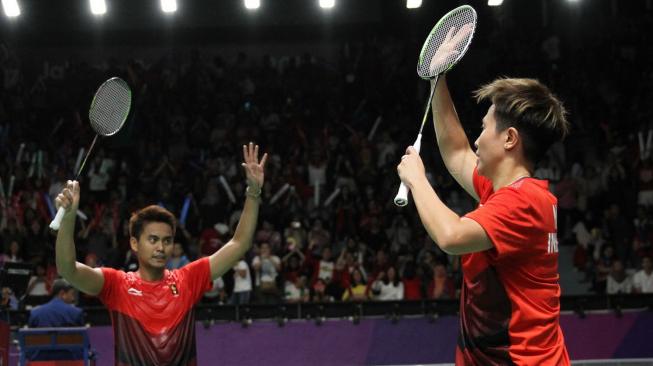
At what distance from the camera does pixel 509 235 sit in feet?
11.2

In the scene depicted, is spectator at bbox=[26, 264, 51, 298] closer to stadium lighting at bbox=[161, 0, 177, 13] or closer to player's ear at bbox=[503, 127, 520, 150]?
stadium lighting at bbox=[161, 0, 177, 13]

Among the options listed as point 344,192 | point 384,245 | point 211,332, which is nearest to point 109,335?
point 211,332

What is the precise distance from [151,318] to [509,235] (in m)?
2.17

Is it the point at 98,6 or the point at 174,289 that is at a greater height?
the point at 98,6

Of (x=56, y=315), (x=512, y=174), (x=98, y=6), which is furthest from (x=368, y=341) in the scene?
(x=512, y=174)

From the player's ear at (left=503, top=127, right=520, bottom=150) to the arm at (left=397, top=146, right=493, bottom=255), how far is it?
1.20 ft

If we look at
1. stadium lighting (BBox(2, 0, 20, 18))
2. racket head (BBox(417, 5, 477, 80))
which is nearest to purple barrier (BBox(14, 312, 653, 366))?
stadium lighting (BBox(2, 0, 20, 18))

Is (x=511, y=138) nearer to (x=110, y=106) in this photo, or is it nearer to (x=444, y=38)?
(x=444, y=38)

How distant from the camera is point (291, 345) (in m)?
11.9

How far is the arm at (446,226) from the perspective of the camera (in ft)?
10.8

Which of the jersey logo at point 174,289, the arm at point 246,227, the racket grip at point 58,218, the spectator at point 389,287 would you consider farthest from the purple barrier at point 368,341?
the racket grip at point 58,218

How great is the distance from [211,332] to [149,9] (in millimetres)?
12506

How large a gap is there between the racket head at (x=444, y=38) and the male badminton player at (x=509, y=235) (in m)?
0.68

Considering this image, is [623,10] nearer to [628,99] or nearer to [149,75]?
[628,99]
